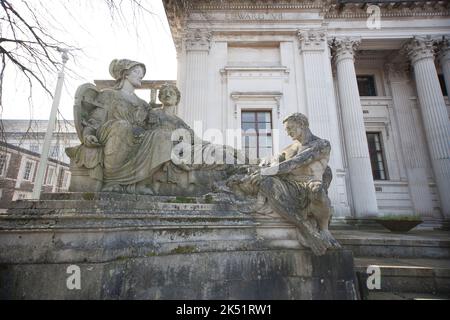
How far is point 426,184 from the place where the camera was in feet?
38.0

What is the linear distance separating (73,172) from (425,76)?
49.3ft

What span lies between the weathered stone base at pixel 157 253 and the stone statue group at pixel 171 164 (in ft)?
0.91

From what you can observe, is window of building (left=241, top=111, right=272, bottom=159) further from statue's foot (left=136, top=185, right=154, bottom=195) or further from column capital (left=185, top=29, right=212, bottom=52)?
statue's foot (left=136, top=185, right=154, bottom=195)

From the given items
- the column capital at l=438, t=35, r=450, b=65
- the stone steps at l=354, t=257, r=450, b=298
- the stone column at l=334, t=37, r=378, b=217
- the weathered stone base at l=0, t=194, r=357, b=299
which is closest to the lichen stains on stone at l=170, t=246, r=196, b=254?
the weathered stone base at l=0, t=194, r=357, b=299

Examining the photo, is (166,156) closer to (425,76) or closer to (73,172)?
(73,172)

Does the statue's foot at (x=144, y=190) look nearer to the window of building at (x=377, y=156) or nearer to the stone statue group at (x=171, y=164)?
the stone statue group at (x=171, y=164)

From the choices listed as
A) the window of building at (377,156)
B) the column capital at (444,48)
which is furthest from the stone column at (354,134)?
the column capital at (444,48)

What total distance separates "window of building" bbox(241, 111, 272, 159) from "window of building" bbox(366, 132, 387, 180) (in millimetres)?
6323

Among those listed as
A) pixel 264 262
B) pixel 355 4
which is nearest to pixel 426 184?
pixel 355 4

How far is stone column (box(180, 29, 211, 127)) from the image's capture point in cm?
1066

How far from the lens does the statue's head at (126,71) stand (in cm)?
346

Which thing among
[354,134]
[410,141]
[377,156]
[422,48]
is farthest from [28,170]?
[422,48]

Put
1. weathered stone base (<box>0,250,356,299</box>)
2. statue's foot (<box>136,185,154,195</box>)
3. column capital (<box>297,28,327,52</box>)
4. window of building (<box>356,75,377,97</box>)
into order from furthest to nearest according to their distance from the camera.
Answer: window of building (<box>356,75,377,97</box>), column capital (<box>297,28,327,52</box>), statue's foot (<box>136,185,154,195</box>), weathered stone base (<box>0,250,356,299</box>)

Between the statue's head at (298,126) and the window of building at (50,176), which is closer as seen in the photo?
the statue's head at (298,126)
